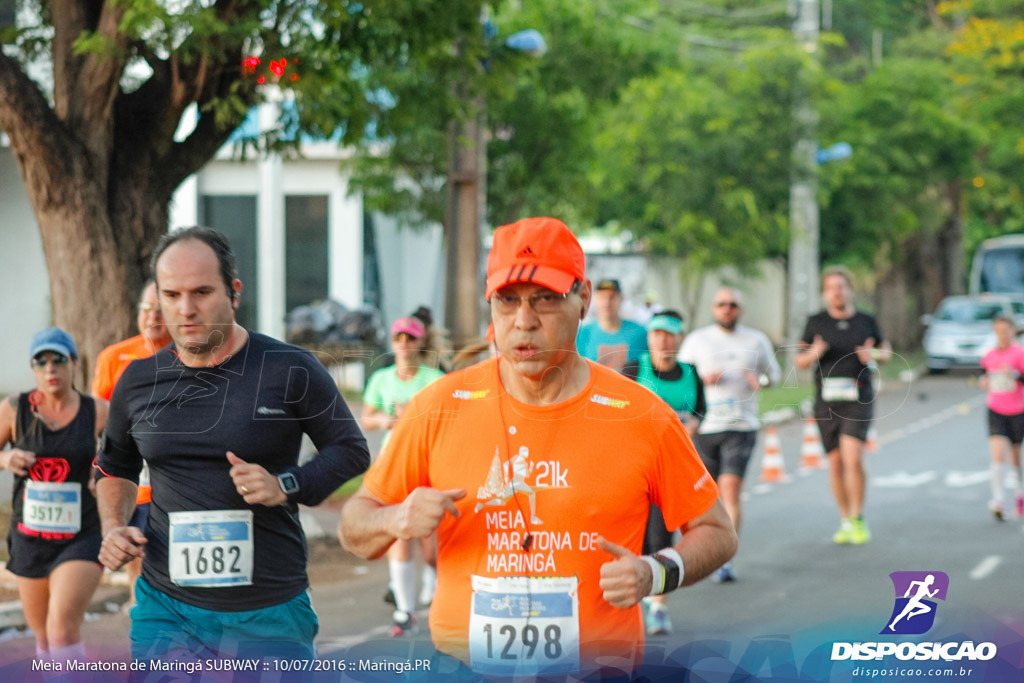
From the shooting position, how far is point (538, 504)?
3273 millimetres

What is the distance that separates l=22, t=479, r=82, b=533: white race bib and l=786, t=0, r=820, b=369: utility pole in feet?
66.8

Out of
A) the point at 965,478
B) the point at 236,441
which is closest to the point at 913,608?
the point at 236,441

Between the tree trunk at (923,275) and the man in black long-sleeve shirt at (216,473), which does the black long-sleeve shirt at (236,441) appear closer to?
the man in black long-sleeve shirt at (216,473)

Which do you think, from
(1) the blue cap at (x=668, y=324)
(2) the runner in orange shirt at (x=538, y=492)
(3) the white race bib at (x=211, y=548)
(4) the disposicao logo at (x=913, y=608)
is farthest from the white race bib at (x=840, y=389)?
(2) the runner in orange shirt at (x=538, y=492)

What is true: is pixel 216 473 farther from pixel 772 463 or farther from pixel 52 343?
pixel 772 463

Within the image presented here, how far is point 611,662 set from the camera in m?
3.28

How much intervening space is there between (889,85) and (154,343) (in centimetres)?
2789

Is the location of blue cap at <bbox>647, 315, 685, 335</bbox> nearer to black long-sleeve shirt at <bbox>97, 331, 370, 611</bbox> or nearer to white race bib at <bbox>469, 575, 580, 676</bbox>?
black long-sleeve shirt at <bbox>97, 331, 370, 611</bbox>

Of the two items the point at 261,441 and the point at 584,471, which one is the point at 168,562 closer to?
the point at 261,441

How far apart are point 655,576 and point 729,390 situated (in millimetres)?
6711

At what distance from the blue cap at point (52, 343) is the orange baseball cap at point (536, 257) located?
3.43 metres

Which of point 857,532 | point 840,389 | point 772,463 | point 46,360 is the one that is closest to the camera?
point 46,360

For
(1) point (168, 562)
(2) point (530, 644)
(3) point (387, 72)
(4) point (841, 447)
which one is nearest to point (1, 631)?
(1) point (168, 562)

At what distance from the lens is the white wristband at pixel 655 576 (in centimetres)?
317
